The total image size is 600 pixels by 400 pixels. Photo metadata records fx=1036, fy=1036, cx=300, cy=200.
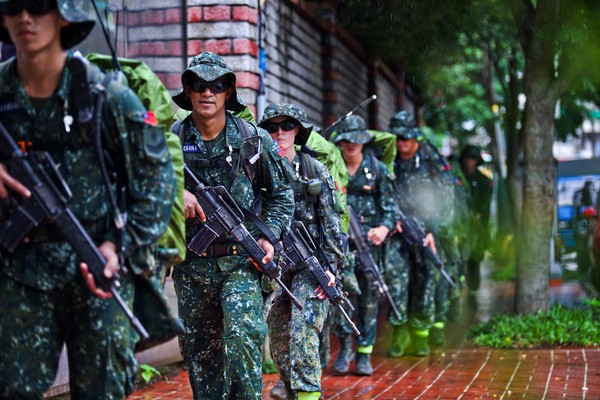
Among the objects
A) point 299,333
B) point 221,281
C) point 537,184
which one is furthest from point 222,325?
point 537,184

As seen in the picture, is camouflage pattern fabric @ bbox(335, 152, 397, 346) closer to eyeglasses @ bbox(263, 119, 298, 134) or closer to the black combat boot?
the black combat boot

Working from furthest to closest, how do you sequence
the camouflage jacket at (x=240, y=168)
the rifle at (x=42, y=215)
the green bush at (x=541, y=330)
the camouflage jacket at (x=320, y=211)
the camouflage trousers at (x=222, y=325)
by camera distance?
the green bush at (x=541, y=330), the camouflage jacket at (x=320, y=211), the camouflage jacket at (x=240, y=168), the camouflage trousers at (x=222, y=325), the rifle at (x=42, y=215)

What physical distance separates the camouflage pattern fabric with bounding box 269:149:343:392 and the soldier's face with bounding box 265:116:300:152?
0.17 metres

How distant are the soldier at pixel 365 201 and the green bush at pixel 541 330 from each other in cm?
181

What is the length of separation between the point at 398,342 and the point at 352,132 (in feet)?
7.39

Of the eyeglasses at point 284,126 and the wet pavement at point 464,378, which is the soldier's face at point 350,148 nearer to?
the wet pavement at point 464,378

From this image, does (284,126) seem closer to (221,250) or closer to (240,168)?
(240,168)

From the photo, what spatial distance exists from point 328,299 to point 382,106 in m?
11.5

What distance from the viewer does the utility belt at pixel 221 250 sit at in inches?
229

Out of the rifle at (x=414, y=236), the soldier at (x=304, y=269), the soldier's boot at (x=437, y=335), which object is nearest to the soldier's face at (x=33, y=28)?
the soldier at (x=304, y=269)

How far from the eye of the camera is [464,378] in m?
8.52

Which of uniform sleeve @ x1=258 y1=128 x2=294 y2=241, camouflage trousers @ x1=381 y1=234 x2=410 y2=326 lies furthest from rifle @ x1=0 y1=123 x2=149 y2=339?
camouflage trousers @ x1=381 y1=234 x2=410 y2=326

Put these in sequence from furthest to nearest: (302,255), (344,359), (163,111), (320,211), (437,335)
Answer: (437,335)
(344,359)
(320,211)
(302,255)
(163,111)

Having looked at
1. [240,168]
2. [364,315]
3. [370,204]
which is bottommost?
[364,315]
